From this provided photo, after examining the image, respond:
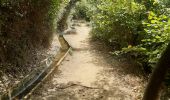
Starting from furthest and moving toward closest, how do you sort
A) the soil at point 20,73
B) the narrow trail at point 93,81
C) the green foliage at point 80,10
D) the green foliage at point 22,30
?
the green foliage at point 80,10
the green foliage at point 22,30
the narrow trail at point 93,81
the soil at point 20,73

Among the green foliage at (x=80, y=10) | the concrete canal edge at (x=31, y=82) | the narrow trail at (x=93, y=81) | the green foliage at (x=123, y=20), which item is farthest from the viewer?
the green foliage at (x=80, y=10)

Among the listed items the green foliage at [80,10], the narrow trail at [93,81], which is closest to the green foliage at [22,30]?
the narrow trail at [93,81]

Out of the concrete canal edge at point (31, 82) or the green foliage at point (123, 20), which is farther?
the green foliage at point (123, 20)

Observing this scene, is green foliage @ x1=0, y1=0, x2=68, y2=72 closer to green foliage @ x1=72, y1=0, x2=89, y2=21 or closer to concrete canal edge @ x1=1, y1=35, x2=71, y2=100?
concrete canal edge @ x1=1, y1=35, x2=71, y2=100

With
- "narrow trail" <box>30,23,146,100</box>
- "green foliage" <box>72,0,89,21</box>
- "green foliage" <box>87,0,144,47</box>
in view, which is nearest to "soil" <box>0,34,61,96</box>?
"narrow trail" <box>30,23,146,100</box>

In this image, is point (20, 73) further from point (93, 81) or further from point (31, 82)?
point (93, 81)

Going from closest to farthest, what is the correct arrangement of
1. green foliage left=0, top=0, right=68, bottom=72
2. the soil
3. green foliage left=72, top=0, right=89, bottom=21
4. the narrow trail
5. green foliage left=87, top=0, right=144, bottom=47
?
the soil → the narrow trail → green foliage left=0, top=0, right=68, bottom=72 → green foliage left=87, top=0, right=144, bottom=47 → green foliage left=72, top=0, right=89, bottom=21

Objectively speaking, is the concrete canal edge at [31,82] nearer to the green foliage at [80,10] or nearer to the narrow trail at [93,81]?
the narrow trail at [93,81]

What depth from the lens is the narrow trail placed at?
8293mm

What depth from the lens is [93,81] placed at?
9.89 metres

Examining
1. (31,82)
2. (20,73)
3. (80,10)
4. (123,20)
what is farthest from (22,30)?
(80,10)

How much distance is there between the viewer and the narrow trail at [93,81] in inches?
326

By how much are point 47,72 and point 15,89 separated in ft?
8.11

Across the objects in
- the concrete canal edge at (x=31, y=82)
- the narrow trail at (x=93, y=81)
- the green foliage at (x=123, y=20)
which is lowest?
the narrow trail at (x=93, y=81)
